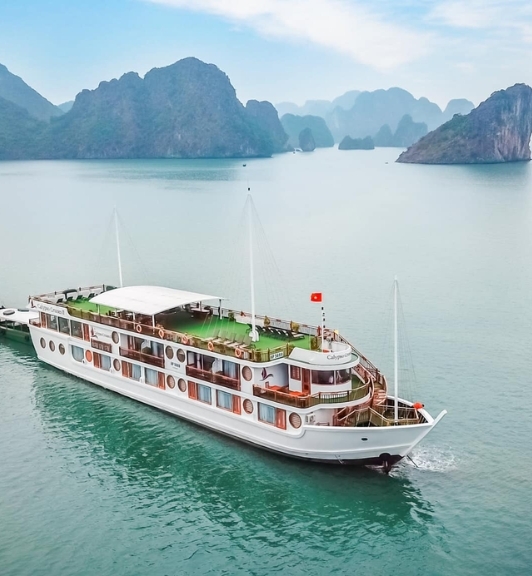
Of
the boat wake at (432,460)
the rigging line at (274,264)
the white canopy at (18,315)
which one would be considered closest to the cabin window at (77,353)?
the white canopy at (18,315)

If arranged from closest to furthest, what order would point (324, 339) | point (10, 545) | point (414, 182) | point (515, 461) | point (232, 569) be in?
point (232, 569) → point (10, 545) → point (515, 461) → point (324, 339) → point (414, 182)

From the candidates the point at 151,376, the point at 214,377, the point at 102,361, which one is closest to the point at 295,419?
the point at 214,377

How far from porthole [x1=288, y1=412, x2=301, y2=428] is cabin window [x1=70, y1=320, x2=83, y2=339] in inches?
657

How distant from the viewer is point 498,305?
5553cm

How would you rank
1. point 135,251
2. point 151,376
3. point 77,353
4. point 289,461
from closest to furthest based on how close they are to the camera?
point 289,461 < point 151,376 < point 77,353 < point 135,251

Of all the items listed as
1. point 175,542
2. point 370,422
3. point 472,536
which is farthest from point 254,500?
point 472,536

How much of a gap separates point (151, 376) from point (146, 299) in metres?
4.58

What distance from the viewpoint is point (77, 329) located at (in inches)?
1607

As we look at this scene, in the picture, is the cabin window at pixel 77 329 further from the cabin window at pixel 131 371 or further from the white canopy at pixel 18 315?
the white canopy at pixel 18 315

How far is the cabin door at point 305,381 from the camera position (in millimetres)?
29969

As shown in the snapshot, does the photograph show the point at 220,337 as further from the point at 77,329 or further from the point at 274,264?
the point at 274,264

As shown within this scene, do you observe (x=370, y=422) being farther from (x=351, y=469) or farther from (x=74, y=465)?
(x=74, y=465)

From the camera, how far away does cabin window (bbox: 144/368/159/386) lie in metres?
35.6

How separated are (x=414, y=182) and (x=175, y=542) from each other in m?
166
